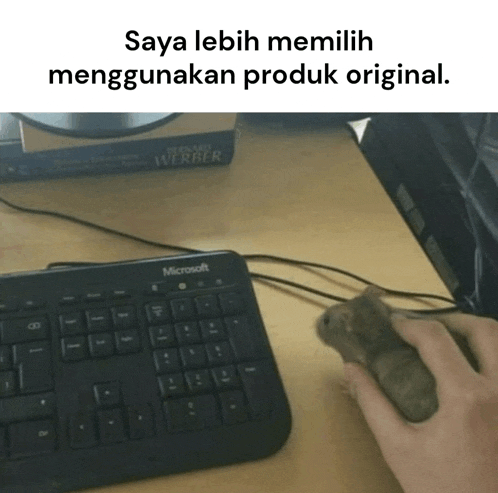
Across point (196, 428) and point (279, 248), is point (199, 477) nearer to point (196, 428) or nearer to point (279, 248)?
point (196, 428)

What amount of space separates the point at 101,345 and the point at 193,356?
0.06 m

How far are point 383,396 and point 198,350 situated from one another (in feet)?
0.41

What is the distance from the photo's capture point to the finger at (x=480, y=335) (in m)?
0.43

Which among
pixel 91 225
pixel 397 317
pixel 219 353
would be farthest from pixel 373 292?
pixel 91 225

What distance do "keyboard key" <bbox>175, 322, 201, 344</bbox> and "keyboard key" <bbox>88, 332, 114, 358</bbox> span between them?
0.04 metres

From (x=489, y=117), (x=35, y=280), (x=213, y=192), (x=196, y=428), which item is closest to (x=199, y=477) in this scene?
(x=196, y=428)

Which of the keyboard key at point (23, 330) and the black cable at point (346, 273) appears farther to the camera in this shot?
the black cable at point (346, 273)

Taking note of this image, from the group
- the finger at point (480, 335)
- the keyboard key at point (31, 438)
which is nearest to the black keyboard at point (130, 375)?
the keyboard key at point (31, 438)

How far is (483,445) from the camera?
1.28 ft

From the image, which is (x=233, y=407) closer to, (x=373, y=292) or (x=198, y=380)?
(x=198, y=380)

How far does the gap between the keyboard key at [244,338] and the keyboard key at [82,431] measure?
4.0 inches

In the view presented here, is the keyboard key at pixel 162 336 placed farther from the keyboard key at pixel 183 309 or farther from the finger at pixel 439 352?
the finger at pixel 439 352

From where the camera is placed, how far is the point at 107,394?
0.39 metres
